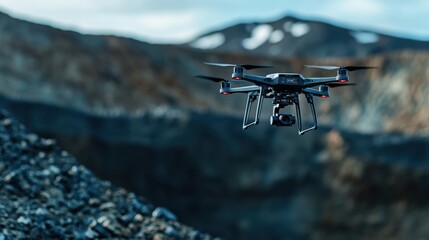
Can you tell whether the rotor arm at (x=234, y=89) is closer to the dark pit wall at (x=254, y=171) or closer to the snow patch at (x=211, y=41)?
the dark pit wall at (x=254, y=171)

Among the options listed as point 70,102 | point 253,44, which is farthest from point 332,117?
point 253,44

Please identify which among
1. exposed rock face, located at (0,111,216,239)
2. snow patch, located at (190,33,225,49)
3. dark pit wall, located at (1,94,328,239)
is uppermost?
snow patch, located at (190,33,225,49)

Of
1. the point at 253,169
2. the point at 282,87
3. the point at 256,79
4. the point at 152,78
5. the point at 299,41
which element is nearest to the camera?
the point at 256,79

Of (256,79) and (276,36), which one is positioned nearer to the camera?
(256,79)

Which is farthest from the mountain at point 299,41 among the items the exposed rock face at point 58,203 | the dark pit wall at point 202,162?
the exposed rock face at point 58,203

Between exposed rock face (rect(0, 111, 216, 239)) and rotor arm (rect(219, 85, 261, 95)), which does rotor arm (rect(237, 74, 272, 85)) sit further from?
exposed rock face (rect(0, 111, 216, 239))

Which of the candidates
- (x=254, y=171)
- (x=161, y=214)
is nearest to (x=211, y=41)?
(x=254, y=171)

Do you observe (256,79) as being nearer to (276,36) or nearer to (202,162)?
(202,162)

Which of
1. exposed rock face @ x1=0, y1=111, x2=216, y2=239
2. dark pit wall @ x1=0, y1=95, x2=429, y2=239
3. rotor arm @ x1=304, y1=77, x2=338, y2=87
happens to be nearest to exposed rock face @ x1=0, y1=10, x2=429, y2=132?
dark pit wall @ x1=0, y1=95, x2=429, y2=239
